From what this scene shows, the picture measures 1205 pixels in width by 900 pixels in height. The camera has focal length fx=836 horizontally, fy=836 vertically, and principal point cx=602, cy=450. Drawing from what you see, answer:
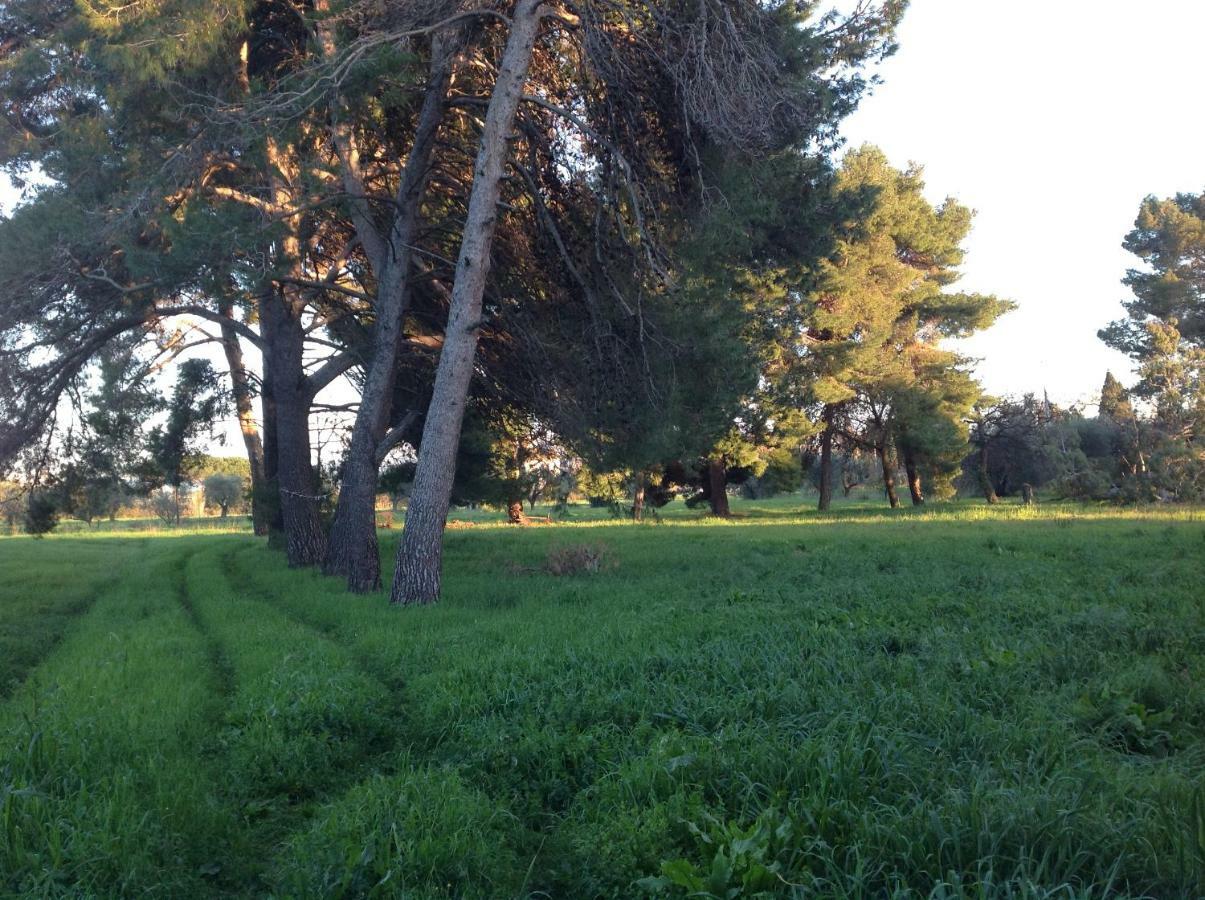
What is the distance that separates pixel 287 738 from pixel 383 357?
959cm

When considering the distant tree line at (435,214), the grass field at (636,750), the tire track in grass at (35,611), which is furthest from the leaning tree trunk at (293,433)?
the grass field at (636,750)

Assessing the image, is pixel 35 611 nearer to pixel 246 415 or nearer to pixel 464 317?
pixel 464 317

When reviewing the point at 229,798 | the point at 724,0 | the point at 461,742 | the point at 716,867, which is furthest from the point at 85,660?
the point at 724,0

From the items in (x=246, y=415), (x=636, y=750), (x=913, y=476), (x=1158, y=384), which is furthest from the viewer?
(x=913, y=476)

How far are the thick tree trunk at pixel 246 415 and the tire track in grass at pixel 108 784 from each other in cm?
1357

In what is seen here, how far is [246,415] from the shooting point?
25.1 m

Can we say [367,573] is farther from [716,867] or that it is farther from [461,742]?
[716,867]

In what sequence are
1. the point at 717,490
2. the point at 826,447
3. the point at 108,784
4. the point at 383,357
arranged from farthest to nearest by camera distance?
the point at 826,447 → the point at 717,490 → the point at 383,357 → the point at 108,784

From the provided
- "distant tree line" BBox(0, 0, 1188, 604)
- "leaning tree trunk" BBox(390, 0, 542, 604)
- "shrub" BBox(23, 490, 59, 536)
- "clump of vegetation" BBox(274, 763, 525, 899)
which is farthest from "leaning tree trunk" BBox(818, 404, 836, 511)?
"clump of vegetation" BBox(274, 763, 525, 899)

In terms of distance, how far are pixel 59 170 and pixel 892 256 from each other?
106 feet

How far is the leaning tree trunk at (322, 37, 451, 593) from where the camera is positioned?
47.0 feet

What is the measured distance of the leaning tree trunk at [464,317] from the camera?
41.5ft

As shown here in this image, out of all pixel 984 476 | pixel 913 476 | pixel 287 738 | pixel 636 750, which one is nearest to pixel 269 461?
pixel 287 738

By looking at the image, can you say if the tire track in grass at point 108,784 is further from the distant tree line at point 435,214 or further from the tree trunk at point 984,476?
the tree trunk at point 984,476
